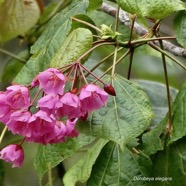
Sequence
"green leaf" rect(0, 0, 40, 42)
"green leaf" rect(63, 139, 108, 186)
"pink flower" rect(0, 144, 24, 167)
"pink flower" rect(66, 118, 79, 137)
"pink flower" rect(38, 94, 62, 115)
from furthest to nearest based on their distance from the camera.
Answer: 1. "green leaf" rect(0, 0, 40, 42)
2. "green leaf" rect(63, 139, 108, 186)
3. "pink flower" rect(0, 144, 24, 167)
4. "pink flower" rect(66, 118, 79, 137)
5. "pink flower" rect(38, 94, 62, 115)

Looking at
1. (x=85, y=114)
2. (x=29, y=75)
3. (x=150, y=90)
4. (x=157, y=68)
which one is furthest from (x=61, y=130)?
(x=157, y=68)

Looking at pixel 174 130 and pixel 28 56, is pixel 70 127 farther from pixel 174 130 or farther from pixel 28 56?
pixel 28 56

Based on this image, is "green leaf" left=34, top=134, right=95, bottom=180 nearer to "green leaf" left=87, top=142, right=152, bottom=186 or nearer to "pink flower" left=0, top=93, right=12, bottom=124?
"green leaf" left=87, top=142, right=152, bottom=186

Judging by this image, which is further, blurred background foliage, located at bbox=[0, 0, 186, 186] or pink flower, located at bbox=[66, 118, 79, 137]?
blurred background foliage, located at bbox=[0, 0, 186, 186]

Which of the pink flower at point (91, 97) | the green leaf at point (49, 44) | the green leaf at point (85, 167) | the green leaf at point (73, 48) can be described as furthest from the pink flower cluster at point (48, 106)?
the green leaf at point (85, 167)

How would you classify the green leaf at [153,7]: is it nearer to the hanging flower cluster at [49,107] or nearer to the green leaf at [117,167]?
the hanging flower cluster at [49,107]

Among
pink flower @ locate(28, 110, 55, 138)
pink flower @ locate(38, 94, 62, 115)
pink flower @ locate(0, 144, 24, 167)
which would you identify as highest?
pink flower @ locate(38, 94, 62, 115)

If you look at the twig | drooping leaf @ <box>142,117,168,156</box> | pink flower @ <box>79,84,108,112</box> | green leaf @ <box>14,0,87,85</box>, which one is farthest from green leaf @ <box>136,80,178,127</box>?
pink flower @ <box>79,84,108,112</box>
